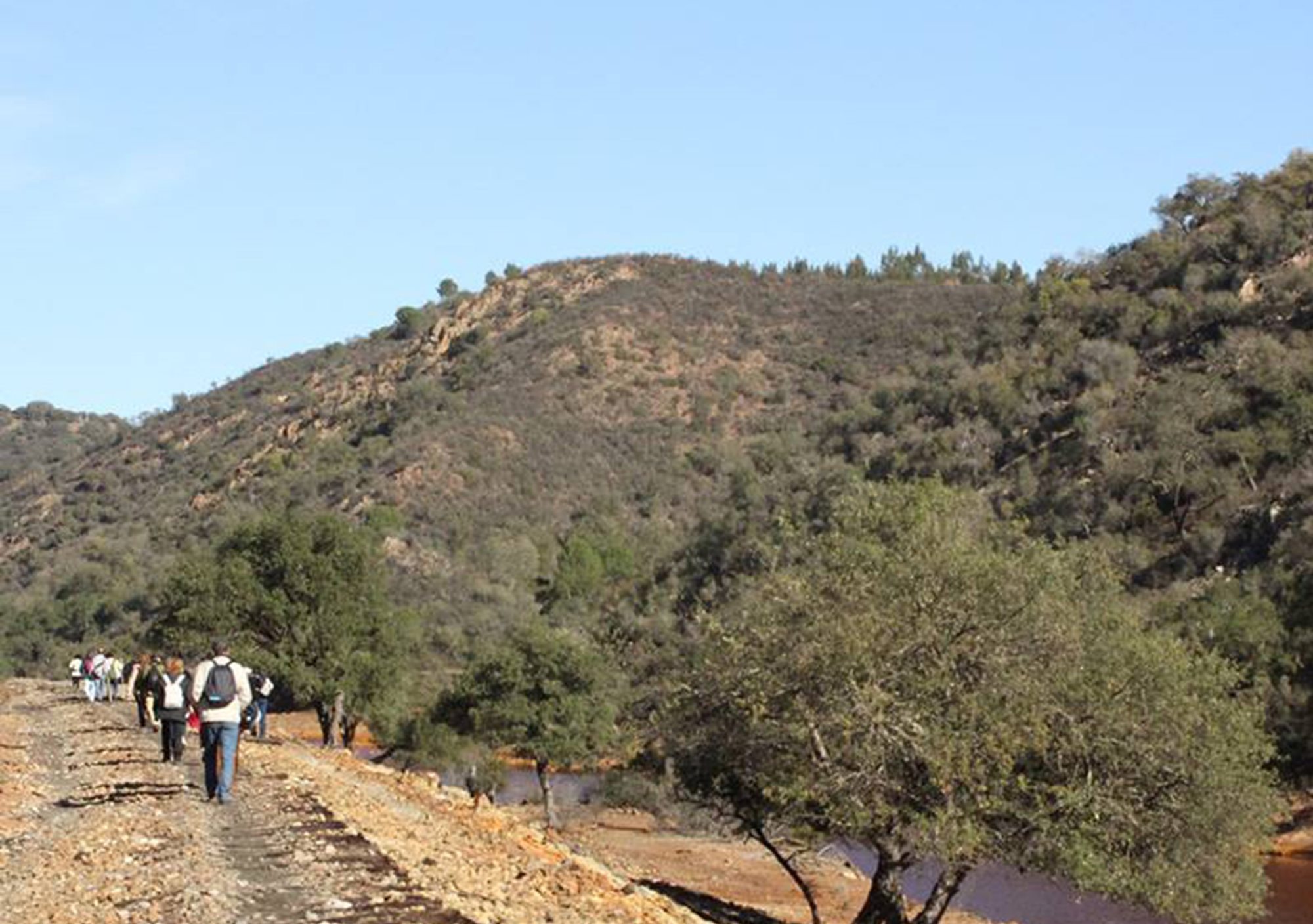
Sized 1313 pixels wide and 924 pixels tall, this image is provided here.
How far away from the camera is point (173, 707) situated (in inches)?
864

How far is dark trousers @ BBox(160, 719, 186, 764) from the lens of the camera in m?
22.8

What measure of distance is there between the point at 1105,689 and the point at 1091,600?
90.8 inches

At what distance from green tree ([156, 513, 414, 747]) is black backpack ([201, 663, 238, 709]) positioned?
25.1m

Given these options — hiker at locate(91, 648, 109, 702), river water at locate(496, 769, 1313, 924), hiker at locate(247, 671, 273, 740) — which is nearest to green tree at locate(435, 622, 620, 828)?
river water at locate(496, 769, 1313, 924)

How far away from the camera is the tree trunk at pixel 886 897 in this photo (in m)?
23.8

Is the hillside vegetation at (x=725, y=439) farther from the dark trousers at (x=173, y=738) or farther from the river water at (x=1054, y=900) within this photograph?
the river water at (x=1054, y=900)

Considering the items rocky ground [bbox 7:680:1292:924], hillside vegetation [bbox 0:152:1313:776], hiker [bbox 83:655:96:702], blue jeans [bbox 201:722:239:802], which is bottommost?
hiker [bbox 83:655:96:702]

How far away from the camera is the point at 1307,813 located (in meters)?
48.4

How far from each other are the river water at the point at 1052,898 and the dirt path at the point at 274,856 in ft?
44.0

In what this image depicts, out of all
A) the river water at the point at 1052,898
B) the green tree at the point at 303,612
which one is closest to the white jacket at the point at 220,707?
the river water at the point at 1052,898

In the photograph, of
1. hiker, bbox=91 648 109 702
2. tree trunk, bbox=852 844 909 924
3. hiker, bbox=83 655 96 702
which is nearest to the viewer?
tree trunk, bbox=852 844 909 924

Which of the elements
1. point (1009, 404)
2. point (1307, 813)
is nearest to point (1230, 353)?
point (1009, 404)

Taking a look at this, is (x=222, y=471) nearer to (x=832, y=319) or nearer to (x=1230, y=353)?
(x=832, y=319)

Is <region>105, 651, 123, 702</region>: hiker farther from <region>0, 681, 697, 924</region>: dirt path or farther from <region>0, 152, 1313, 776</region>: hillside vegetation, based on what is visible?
<region>0, 681, 697, 924</region>: dirt path
